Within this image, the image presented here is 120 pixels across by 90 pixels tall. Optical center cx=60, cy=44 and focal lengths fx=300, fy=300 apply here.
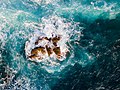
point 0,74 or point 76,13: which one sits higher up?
point 76,13

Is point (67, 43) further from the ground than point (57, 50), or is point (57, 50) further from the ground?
point (67, 43)

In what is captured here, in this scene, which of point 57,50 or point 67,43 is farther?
point 67,43

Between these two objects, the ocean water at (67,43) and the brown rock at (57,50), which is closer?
the ocean water at (67,43)

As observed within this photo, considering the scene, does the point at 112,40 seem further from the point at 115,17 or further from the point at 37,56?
the point at 37,56

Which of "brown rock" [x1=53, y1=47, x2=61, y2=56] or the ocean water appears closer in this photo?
the ocean water

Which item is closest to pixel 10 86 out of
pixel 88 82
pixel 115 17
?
pixel 88 82

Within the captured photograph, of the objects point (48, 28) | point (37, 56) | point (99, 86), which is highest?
point (48, 28)

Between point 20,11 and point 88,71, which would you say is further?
point 20,11

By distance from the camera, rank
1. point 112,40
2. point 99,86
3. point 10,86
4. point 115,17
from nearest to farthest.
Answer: point 99,86 < point 10,86 < point 112,40 < point 115,17
